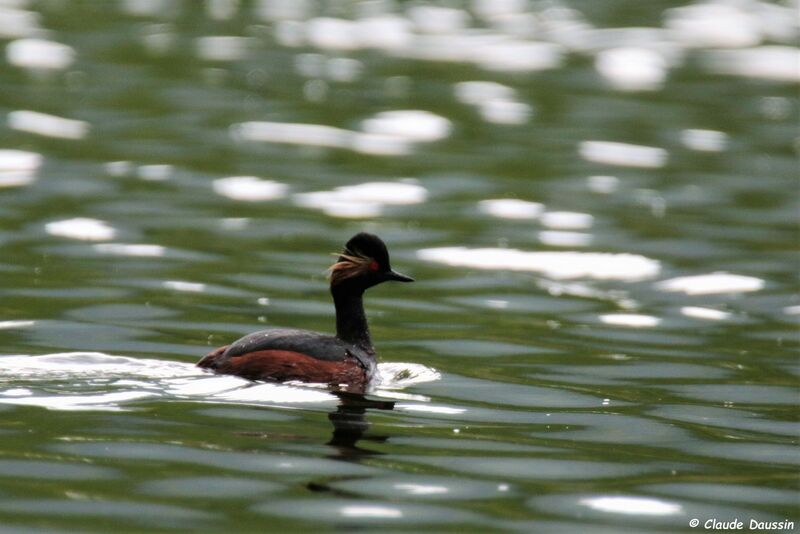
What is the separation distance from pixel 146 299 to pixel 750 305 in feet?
18.9

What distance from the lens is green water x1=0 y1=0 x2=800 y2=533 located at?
9.11m

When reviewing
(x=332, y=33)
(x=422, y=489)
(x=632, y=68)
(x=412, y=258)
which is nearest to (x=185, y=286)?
(x=412, y=258)

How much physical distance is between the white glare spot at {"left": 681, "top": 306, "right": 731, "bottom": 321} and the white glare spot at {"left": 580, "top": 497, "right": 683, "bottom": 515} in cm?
623

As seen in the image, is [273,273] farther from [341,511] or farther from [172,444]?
[341,511]

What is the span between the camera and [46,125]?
70.8 feet

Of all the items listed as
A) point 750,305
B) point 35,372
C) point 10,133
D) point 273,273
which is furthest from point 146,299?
point 10,133

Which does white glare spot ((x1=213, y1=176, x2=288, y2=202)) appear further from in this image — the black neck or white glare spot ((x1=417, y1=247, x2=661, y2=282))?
the black neck

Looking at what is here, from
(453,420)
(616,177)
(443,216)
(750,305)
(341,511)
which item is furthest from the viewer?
(616,177)

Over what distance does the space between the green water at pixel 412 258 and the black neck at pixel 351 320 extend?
0.39m

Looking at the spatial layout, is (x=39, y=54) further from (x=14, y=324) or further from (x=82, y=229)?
(x=14, y=324)

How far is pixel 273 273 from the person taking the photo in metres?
16.0

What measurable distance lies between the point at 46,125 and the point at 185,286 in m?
7.36

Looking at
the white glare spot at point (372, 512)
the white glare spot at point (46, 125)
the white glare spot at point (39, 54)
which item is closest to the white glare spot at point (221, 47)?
the white glare spot at point (39, 54)

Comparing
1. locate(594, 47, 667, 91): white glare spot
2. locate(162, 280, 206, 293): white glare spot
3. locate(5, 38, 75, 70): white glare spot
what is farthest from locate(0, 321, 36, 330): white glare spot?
locate(594, 47, 667, 91): white glare spot
